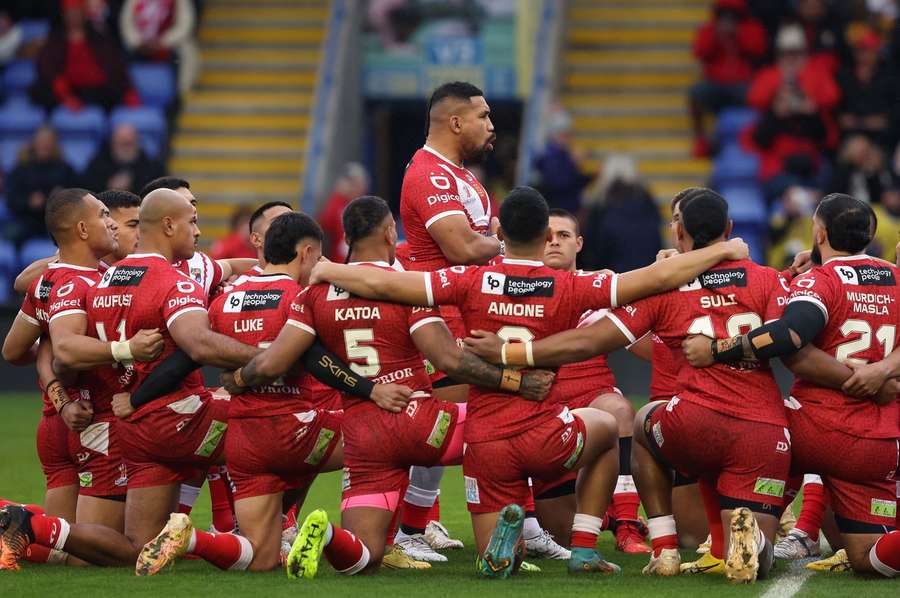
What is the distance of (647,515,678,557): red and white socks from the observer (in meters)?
8.01

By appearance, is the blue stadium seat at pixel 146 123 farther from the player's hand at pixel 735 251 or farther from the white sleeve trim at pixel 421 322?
the player's hand at pixel 735 251

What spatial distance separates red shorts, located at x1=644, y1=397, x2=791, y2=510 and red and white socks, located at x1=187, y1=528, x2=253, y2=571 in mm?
2190

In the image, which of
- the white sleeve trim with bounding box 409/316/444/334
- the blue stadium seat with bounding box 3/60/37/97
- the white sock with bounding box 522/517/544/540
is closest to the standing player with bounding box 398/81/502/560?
the white sock with bounding box 522/517/544/540

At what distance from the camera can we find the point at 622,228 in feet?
54.0

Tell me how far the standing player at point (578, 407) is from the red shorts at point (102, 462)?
2.34 m

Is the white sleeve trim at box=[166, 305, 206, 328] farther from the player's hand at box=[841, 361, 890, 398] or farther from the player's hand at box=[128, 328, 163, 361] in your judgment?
the player's hand at box=[841, 361, 890, 398]

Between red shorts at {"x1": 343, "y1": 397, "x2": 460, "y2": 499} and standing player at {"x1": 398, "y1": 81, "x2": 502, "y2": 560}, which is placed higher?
standing player at {"x1": 398, "y1": 81, "x2": 502, "y2": 560}

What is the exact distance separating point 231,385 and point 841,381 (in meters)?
3.04

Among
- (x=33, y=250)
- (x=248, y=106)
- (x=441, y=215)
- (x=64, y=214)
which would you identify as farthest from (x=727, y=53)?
(x=64, y=214)

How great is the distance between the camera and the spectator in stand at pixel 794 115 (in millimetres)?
17844

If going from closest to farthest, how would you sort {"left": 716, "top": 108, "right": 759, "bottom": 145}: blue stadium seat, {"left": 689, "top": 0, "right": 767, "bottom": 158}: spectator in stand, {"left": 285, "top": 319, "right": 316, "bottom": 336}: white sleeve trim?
{"left": 285, "top": 319, "right": 316, "bottom": 336}: white sleeve trim → {"left": 689, "top": 0, "right": 767, "bottom": 158}: spectator in stand → {"left": 716, "top": 108, "right": 759, "bottom": 145}: blue stadium seat

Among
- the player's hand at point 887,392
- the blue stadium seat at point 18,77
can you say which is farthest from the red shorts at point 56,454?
A: the blue stadium seat at point 18,77

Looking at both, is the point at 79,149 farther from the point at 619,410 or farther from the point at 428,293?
the point at 428,293

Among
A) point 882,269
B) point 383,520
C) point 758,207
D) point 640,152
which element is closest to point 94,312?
point 383,520
